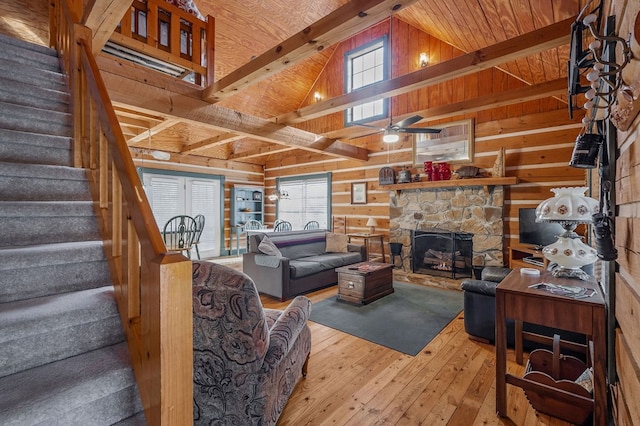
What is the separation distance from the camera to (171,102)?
3.39 meters

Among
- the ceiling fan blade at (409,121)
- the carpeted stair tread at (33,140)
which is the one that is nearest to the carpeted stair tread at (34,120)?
the carpeted stair tread at (33,140)

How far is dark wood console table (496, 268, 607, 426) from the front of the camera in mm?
1589

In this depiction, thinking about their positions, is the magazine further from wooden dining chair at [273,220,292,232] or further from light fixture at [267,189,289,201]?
light fixture at [267,189,289,201]

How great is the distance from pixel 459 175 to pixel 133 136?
642cm

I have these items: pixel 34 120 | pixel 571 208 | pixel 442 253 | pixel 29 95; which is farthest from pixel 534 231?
pixel 29 95

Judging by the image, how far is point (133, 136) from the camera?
612 cm

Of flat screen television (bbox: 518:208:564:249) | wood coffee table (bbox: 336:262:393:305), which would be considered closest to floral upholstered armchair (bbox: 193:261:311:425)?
wood coffee table (bbox: 336:262:393:305)

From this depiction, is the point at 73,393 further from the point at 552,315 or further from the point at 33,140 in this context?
the point at 552,315

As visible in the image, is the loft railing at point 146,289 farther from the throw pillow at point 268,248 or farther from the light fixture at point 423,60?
the light fixture at point 423,60

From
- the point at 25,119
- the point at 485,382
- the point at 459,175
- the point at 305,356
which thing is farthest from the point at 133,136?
the point at 485,382

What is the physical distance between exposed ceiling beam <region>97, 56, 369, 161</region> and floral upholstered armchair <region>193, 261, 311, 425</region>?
254 centimetres

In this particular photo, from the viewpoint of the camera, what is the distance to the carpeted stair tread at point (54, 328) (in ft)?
4.09

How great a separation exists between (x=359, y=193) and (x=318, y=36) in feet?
15.6

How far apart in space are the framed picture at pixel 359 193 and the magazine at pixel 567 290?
4975mm
